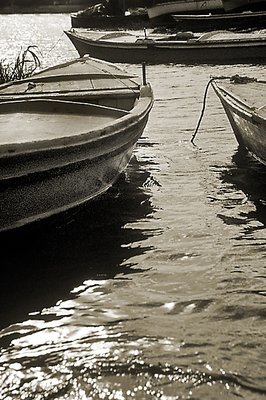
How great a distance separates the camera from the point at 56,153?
6402mm

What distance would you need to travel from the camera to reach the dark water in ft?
14.9

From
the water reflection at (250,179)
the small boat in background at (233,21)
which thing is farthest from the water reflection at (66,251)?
the small boat in background at (233,21)

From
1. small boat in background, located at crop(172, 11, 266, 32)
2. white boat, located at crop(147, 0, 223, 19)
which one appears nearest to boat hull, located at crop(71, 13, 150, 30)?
white boat, located at crop(147, 0, 223, 19)

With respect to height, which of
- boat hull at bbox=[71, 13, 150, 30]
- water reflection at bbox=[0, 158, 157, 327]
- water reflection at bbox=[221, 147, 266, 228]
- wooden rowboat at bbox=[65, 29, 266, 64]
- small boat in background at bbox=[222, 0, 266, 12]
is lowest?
boat hull at bbox=[71, 13, 150, 30]

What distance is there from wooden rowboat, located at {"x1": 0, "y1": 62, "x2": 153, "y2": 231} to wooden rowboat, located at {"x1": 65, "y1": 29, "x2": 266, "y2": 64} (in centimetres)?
1686

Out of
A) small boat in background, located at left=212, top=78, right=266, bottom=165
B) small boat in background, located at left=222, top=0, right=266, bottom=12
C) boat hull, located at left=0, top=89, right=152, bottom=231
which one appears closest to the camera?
boat hull, located at left=0, top=89, right=152, bottom=231

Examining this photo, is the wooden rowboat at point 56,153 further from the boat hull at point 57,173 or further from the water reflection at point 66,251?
the water reflection at point 66,251

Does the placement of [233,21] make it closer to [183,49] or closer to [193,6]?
[193,6]

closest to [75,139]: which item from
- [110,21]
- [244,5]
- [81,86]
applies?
[81,86]

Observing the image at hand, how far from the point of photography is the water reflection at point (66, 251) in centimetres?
586

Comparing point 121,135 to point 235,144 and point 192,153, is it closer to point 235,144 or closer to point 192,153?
point 192,153

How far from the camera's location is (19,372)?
4.67 m

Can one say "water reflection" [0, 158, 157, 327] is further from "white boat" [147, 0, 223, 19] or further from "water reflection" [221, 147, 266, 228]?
"white boat" [147, 0, 223, 19]

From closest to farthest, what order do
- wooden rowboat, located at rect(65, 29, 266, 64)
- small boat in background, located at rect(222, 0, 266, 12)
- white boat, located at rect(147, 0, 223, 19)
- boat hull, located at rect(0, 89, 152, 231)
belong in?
boat hull, located at rect(0, 89, 152, 231), wooden rowboat, located at rect(65, 29, 266, 64), small boat in background, located at rect(222, 0, 266, 12), white boat, located at rect(147, 0, 223, 19)
